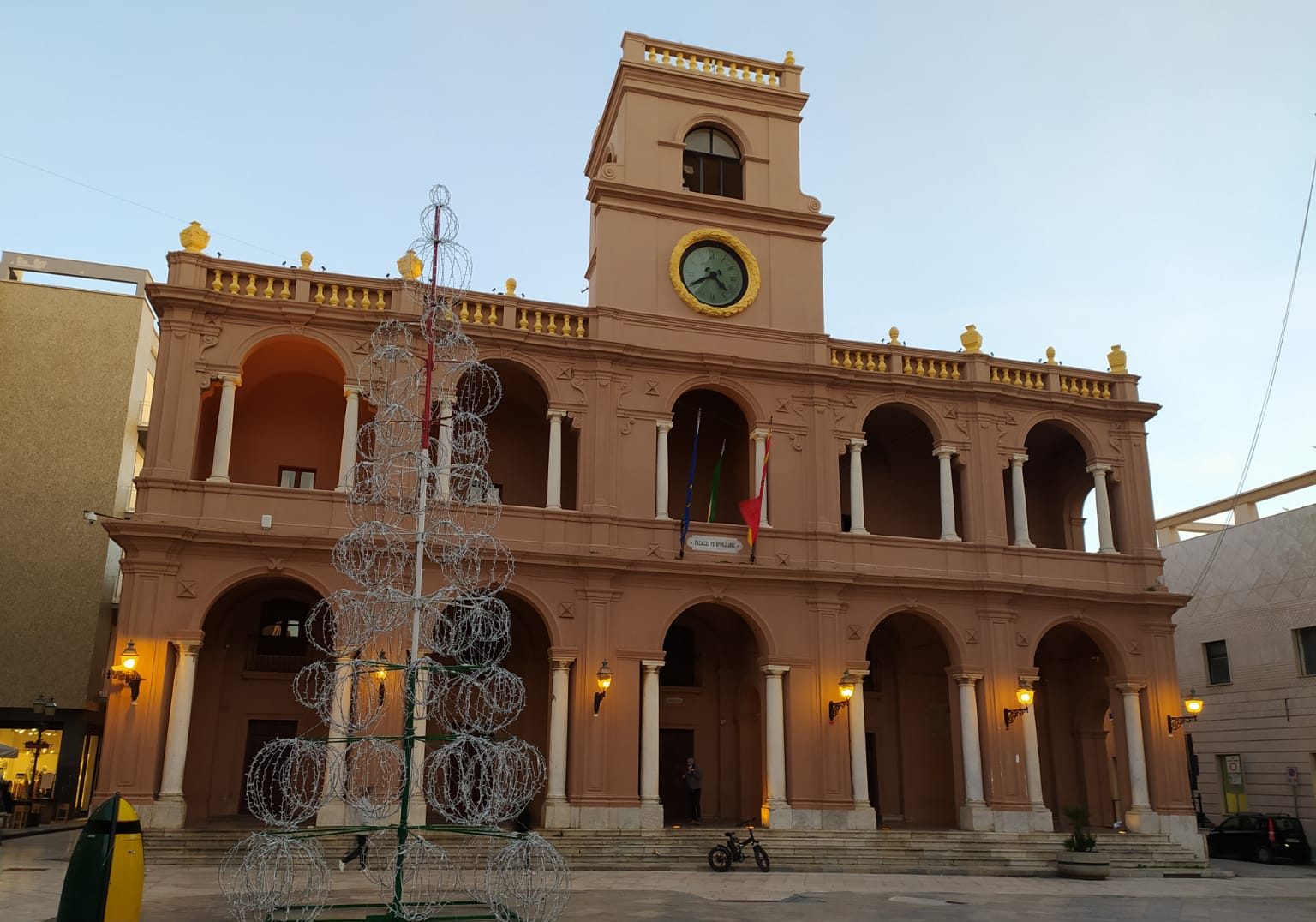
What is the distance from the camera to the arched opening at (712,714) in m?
26.9

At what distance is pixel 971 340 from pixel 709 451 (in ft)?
22.9

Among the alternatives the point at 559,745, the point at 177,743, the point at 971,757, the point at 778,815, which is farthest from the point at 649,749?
the point at 177,743

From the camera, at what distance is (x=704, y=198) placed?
88.7 ft

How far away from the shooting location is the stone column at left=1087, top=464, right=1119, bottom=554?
91.1 ft

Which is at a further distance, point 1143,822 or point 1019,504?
point 1019,504

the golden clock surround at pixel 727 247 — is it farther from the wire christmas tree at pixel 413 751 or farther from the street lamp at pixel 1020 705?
the wire christmas tree at pixel 413 751

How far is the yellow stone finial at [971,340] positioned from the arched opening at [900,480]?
2.34 meters

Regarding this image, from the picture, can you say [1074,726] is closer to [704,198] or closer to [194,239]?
[704,198]

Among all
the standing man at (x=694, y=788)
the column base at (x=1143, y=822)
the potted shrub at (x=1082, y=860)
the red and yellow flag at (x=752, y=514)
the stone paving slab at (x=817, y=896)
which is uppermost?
the red and yellow flag at (x=752, y=514)

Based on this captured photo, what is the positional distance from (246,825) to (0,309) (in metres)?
17.8

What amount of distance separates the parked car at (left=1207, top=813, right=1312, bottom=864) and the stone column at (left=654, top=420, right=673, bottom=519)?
16868 mm

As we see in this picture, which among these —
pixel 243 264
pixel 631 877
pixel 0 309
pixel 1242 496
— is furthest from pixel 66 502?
pixel 1242 496

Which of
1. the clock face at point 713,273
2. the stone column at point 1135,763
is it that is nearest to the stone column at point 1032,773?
the stone column at point 1135,763

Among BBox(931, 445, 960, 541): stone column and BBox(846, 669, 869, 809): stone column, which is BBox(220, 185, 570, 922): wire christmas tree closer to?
BBox(846, 669, 869, 809): stone column
